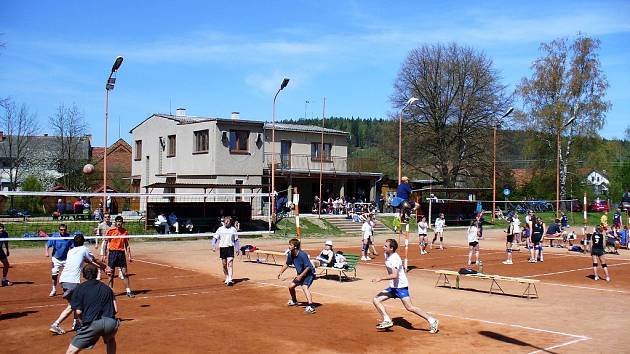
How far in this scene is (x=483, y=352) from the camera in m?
11.3

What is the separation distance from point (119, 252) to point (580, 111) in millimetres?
54332

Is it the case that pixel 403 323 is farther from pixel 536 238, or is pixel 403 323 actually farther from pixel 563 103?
pixel 563 103

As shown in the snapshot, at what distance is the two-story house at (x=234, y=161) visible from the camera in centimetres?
4653

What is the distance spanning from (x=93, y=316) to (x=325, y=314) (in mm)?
7002

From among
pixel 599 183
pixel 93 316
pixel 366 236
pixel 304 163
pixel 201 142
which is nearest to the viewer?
pixel 93 316

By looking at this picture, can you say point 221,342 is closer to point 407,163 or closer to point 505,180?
point 407,163

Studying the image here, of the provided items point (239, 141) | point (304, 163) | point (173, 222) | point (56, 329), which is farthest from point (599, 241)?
point (304, 163)

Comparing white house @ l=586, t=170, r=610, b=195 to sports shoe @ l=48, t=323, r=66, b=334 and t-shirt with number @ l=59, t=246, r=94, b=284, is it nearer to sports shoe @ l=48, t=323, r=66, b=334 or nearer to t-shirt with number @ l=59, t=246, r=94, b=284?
t-shirt with number @ l=59, t=246, r=94, b=284

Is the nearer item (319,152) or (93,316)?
(93,316)

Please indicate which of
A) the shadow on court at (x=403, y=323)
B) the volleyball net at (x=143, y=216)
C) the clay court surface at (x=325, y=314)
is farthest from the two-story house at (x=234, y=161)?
the shadow on court at (x=403, y=323)

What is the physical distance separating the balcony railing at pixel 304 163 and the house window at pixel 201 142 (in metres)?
5.74

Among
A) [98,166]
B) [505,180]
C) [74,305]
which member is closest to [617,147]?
[505,180]

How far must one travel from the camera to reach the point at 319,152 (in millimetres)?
56719

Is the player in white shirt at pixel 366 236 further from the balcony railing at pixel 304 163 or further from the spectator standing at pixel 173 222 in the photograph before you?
the balcony railing at pixel 304 163
